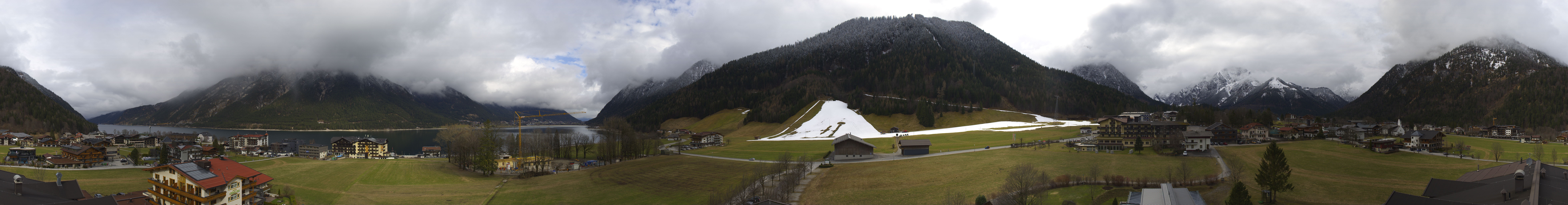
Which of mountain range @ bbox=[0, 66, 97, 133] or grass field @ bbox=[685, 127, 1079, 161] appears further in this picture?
mountain range @ bbox=[0, 66, 97, 133]

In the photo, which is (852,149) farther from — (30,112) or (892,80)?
(30,112)

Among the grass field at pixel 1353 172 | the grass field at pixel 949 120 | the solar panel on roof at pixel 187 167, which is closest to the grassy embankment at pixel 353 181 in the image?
the solar panel on roof at pixel 187 167

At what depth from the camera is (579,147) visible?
75000mm

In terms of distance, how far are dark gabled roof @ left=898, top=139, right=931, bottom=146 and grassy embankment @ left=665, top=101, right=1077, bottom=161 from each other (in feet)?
3.31

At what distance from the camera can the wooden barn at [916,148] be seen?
49.8m

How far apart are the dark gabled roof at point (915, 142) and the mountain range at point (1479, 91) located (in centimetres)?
8269

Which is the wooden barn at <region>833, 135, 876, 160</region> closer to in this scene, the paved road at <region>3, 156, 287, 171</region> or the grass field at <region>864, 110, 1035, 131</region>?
the grass field at <region>864, 110, 1035, 131</region>

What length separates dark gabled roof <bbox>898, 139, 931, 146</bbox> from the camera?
50.5 m

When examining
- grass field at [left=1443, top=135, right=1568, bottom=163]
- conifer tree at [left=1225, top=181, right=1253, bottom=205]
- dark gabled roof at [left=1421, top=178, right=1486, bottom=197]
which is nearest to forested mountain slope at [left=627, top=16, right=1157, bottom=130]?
grass field at [left=1443, top=135, right=1568, bottom=163]

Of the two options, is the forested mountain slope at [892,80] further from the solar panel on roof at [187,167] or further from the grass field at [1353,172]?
the solar panel on roof at [187,167]

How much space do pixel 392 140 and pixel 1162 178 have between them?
169 meters

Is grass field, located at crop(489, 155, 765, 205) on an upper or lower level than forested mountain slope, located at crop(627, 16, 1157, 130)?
lower

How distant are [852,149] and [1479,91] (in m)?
136

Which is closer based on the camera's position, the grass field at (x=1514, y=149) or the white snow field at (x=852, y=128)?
the grass field at (x=1514, y=149)
